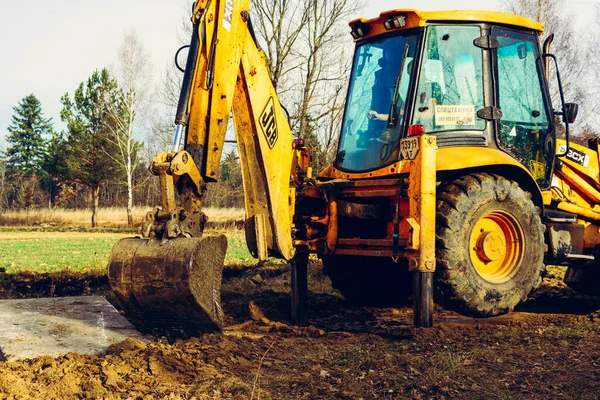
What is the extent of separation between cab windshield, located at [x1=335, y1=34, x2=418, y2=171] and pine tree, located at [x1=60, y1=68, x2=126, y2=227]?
31773 mm

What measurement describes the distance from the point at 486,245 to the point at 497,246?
19 cm

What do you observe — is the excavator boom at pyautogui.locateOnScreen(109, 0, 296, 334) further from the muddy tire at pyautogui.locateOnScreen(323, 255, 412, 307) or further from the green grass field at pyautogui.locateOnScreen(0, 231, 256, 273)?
the green grass field at pyautogui.locateOnScreen(0, 231, 256, 273)

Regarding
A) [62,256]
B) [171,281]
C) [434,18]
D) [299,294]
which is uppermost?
[434,18]

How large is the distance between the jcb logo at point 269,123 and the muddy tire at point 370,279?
5.47 ft

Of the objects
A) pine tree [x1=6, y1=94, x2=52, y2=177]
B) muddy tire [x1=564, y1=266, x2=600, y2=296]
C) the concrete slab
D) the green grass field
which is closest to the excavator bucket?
the concrete slab

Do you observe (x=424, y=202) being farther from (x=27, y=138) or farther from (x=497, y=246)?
(x=27, y=138)

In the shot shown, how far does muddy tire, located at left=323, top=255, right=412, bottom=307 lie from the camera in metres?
7.54

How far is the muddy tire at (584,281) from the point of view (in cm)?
850

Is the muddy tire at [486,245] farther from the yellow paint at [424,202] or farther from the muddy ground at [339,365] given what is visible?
the muddy ground at [339,365]

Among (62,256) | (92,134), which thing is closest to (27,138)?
(92,134)

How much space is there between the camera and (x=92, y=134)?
124 ft

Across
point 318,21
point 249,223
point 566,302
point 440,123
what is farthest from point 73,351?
point 318,21

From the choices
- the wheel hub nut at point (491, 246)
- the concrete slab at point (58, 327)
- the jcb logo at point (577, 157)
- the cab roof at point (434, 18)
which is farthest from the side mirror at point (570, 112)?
the concrete slab at point (58, 327)

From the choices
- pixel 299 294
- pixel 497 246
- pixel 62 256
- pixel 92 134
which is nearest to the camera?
pixel 497 246
